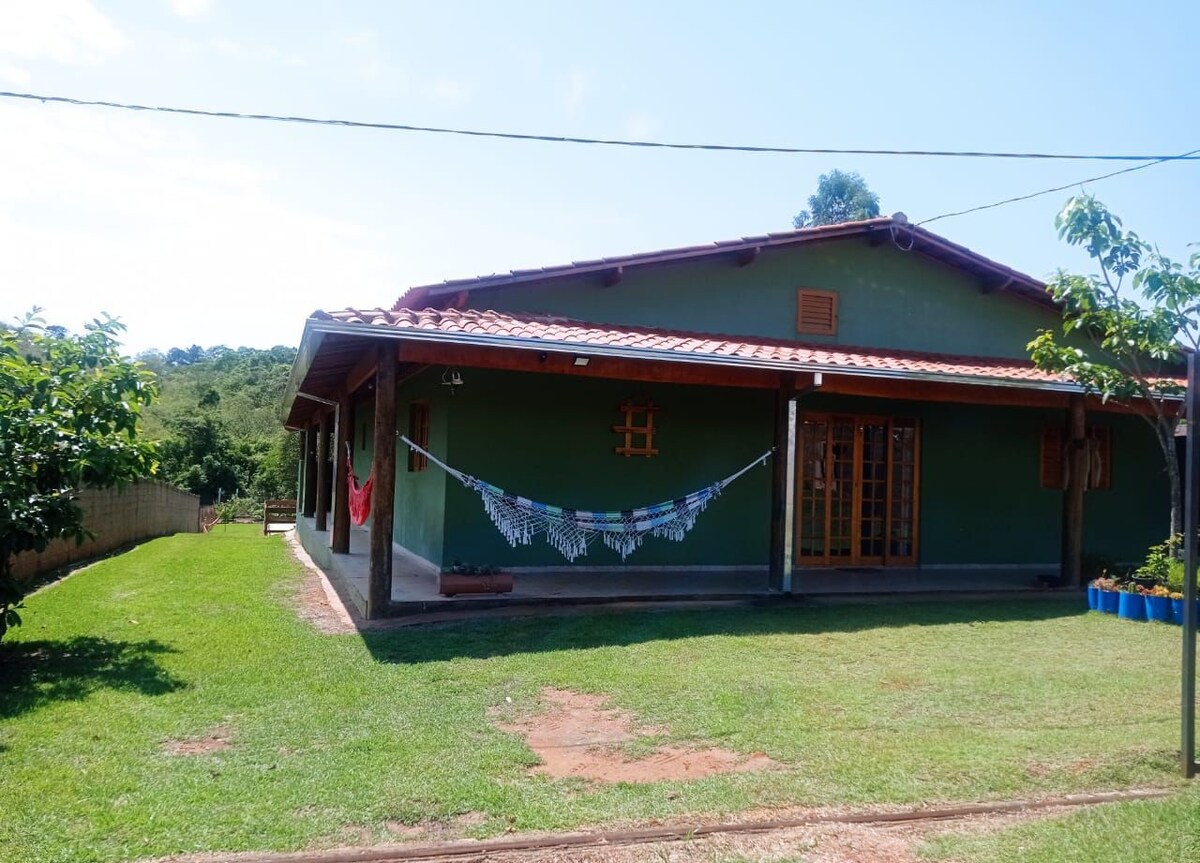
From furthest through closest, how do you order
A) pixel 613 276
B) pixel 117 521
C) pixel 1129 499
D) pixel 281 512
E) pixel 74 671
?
pixel 281 512
pixel 117 521
pixel 1129 499
pixel 613 276
pixel 74 671

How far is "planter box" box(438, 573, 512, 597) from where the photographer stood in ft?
24.2

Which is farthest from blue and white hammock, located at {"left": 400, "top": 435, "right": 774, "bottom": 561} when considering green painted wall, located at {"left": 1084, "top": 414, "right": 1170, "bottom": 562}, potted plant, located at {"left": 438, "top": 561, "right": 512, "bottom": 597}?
green painted wall, located at {"left": 1084, "top": 414, "right": 1170, "bottom": 562}

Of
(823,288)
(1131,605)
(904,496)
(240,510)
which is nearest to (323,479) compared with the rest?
(823,288)

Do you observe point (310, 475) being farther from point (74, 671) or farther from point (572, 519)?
point (74, 671)

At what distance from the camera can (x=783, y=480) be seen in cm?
801

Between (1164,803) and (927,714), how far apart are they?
1.32 m

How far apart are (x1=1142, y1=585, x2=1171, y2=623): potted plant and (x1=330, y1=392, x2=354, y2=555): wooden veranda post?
790 cm

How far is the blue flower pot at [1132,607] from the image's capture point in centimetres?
777

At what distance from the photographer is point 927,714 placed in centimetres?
482

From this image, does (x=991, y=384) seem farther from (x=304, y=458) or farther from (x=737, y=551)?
(x=304, y=458)

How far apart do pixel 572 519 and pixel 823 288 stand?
479cm

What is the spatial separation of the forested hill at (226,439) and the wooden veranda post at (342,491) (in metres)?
21.0

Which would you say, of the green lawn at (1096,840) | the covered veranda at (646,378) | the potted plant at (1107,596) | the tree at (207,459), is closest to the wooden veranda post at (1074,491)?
the covered veranda at (646,378)

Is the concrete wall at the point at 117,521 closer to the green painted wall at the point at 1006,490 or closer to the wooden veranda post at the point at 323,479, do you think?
the wooden veranda post at the point at 323,479
